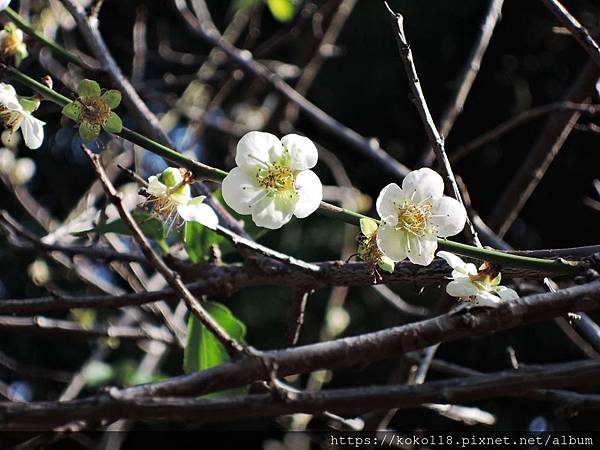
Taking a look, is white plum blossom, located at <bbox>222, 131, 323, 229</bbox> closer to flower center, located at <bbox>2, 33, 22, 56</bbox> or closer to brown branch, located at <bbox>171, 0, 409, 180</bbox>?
flower center, located at <bbox>2, 33, 22, 56</bbox>

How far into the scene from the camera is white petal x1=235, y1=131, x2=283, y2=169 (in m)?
0.88

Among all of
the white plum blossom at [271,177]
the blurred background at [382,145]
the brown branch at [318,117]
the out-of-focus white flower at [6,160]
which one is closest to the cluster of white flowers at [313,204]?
the white plum blossom at [271,177]

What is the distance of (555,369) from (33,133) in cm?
70

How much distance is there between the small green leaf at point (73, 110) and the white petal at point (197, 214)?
16 cm

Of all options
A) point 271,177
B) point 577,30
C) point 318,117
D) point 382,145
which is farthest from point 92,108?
point 382,145

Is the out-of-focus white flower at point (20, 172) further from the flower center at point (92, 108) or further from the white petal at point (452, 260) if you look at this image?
the white petal at point (452, 260)

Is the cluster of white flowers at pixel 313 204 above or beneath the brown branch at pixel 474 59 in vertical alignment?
beneath

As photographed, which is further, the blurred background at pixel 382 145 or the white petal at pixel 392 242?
the blurred background at pixel 382 145

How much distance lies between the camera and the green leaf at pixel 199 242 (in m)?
1.16

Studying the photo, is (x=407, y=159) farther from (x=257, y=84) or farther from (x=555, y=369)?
(x=555, y=369)

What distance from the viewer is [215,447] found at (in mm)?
3227

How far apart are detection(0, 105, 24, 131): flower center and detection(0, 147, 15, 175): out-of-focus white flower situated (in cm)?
123

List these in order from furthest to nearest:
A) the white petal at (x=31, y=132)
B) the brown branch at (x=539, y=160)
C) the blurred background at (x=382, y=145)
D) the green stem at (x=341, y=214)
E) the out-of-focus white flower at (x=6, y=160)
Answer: the blurred background at (x=382, y=145)
the out-of-focus white flower at (x=6, y=160)
the brown branch at (x=539, y=160)
the white petal at (x=31, y=132)
the green stem at (x=341, y=214)

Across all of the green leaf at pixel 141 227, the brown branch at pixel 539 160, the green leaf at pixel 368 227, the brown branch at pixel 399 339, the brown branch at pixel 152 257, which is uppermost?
the brown branch at pixel 539 160
